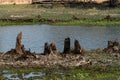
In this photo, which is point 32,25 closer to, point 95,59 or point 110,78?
point 95,59

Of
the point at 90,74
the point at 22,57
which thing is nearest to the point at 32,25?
the point at 22,57

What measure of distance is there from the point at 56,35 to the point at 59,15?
15.9m

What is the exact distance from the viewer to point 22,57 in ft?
67.3

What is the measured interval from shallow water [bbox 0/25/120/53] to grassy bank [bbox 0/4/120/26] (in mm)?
2837

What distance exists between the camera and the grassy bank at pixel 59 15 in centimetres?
4634

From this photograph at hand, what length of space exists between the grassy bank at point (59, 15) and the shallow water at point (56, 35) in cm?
284

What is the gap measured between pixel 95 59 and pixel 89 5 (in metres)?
39.7

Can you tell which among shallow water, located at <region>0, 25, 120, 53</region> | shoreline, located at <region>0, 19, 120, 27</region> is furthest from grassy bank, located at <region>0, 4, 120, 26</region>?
shallow water, located at <region>0, 25, 120, 53</region>

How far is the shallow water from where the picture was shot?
29481 millimetres

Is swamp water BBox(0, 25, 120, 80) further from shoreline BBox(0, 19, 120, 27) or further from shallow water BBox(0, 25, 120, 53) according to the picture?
shoreline BBox(0, 19, 120, 27)

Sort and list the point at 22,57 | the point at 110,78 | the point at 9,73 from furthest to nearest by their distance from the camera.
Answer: the point at 22,57 → the point at 9,73 → the point at 110,78

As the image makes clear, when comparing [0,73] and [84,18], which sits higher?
[0,73]

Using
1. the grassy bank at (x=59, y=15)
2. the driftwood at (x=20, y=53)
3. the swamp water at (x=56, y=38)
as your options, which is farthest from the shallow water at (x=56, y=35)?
the driftwood at (x=20, y=53)

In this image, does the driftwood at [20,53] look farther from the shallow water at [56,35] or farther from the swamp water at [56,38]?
the shallow water at [56,35]
